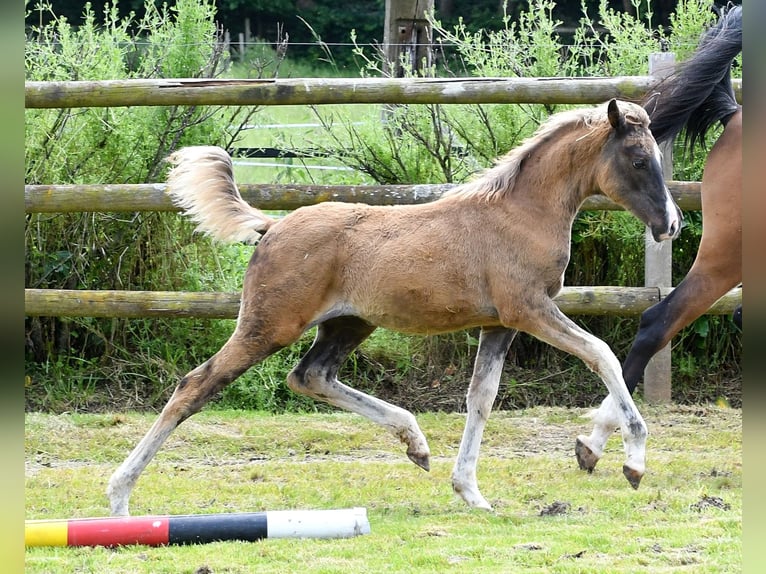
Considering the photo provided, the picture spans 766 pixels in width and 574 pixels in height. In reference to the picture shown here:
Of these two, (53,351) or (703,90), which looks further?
(53,351)

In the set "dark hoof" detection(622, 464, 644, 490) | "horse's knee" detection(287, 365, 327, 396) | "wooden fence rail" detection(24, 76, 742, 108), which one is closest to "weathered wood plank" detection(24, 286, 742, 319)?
"wooden fence rail" detection(24, 76, 742, 108)

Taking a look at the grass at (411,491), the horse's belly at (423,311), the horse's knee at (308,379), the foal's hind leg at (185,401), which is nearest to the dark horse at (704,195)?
the grass at (411,491)

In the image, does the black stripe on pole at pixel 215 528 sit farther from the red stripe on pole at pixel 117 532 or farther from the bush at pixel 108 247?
the bush at pixel 108 247

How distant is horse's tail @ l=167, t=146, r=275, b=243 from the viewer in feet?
15.0

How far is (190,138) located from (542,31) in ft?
8.93

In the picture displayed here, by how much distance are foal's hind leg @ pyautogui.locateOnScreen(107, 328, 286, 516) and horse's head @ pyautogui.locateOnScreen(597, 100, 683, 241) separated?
171 centimetres

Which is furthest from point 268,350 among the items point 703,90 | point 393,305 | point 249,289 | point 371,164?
point 371,164

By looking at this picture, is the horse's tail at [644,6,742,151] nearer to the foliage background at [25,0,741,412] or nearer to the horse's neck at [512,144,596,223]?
the horse's neck at [512,144,596,223]

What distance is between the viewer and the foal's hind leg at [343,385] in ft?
14.8

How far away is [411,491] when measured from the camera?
4750 mm

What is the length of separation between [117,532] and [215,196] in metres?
1.68

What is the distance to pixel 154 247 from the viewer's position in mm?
7055

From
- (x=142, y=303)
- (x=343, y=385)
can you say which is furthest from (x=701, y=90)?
(x=142, y=303)

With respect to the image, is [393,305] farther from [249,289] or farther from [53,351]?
[53,351]
